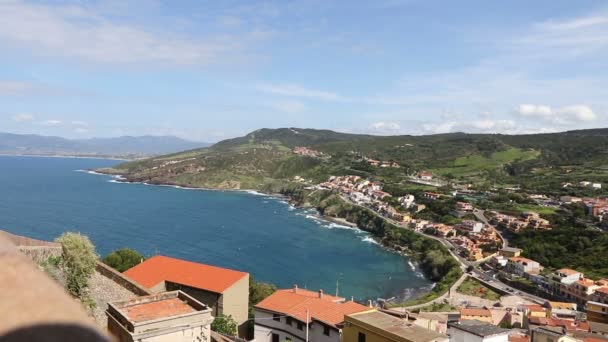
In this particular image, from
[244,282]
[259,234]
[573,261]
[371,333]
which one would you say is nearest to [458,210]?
[573,261]

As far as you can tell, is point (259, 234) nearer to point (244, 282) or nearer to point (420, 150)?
point (244, 282)

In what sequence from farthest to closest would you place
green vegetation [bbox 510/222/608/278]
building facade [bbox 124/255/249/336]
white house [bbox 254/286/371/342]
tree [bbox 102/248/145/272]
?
green vegetation [bbox 510/222/608/278] < tree [bbox 102/248/145/272] < building facade [bbox 124/255/249/336] < white house [bbox 254/286/371/342]

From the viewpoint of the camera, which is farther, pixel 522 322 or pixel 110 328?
pixel 522 322

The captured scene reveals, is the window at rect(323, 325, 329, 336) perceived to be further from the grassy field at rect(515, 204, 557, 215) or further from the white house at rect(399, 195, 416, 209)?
the white house at rect(399, 195, 416, 209)

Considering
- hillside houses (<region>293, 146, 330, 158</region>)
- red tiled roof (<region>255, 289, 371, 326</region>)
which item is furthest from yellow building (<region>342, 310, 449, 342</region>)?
hillside houses (<region>293, 146, 330, 158</region>)

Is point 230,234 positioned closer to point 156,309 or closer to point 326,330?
point 326,330
